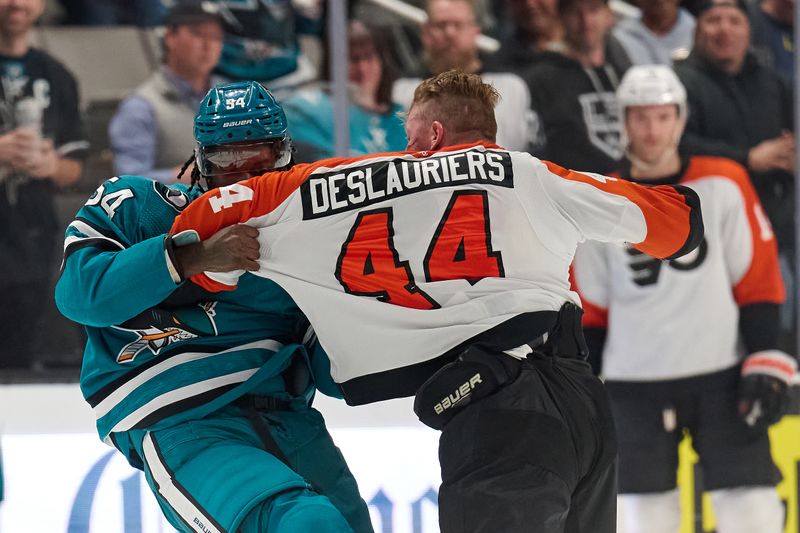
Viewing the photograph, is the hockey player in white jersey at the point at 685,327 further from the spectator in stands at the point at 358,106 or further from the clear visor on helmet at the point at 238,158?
the clear visor on helmet at the point at 238,158

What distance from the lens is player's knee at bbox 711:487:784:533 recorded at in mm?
4184

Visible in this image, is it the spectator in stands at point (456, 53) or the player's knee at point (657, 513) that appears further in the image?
the spectator in stands at point (456, 53)

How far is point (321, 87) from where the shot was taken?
5.06m

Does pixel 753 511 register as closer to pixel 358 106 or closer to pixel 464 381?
pixel 358 106

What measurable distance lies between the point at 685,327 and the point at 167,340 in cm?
268

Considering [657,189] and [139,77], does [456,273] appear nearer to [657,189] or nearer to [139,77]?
[657,189]

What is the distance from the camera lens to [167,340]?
2.40m

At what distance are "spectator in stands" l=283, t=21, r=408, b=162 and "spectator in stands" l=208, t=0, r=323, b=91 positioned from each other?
11 centimetres

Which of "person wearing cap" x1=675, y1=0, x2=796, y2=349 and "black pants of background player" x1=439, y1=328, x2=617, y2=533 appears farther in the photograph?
"person wearing cap" x1=675, y1=0, x2=796, y2=349

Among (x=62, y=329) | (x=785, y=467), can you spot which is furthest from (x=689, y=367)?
(x=62, y=329)

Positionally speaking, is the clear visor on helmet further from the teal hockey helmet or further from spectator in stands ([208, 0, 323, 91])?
spectator in stands ([208, 0, 323, 91])

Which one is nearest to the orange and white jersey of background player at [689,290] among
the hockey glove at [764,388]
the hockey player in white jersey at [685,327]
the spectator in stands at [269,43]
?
the hockey player in white jersey at [685,327]

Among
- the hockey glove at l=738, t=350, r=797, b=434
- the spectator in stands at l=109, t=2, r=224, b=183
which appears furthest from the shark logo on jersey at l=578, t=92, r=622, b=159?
the spectator in stands at l=109, t=2, r=224, b=183

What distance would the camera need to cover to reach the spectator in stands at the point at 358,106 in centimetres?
500
